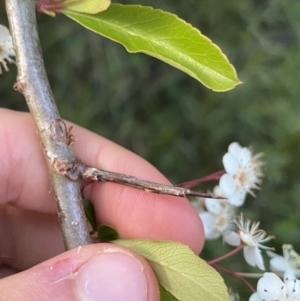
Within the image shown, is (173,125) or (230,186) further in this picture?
(173,125)

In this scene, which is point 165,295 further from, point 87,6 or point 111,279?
point 87,6

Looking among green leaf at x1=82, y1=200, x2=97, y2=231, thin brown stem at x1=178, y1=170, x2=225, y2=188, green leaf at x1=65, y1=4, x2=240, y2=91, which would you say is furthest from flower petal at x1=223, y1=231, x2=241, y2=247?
Answer: green leaf at x1=65, y1=4, x2=240, y2=91

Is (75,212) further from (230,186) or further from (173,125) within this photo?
(173,125)

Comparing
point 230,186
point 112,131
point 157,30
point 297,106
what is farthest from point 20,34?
point 297,106

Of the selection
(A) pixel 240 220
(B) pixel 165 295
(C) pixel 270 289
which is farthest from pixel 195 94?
(B) pixel 165 295

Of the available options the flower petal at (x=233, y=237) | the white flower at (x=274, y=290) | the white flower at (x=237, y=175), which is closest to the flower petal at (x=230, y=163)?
the white flower at (x=237, y=175)

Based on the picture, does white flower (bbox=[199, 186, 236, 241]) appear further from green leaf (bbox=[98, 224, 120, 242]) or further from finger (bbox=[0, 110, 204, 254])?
green leaf (bbox=[98, 224, 120, 242])
